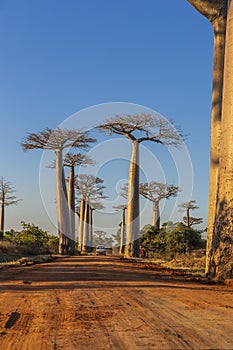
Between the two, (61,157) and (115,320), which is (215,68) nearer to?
(115,320)

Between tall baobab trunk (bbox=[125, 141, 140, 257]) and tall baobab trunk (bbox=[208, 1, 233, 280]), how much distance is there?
1871cm

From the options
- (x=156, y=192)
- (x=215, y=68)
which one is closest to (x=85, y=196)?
(x=156, y=192)

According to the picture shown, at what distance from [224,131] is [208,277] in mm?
2984

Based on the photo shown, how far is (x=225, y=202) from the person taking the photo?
28.3ft

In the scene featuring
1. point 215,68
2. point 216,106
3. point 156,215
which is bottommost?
point 156,215

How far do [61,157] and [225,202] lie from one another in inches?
998

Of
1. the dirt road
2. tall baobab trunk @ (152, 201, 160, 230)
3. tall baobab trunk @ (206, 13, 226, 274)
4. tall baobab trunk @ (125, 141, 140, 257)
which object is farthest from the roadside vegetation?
the dirt road

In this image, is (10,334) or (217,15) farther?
(217,15)

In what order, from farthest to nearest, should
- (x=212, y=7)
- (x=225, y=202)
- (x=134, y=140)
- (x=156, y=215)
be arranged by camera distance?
(x=156, y=215) → (x=134, y=140) → (x=212, y=7) → (x=225, y=202)

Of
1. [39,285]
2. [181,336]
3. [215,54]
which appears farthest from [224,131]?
[181,336]

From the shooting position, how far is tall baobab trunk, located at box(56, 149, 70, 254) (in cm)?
3297

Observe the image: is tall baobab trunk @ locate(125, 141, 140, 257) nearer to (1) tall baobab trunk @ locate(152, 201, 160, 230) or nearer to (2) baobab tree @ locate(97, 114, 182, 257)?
(2) baobab tree @ locate(97, 114, 182, 257)

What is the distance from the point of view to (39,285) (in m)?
7.24

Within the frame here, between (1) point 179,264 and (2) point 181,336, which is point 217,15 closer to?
(1) point 179,264
